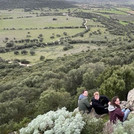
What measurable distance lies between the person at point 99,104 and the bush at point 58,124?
254cm

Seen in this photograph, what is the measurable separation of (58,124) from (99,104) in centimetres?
420

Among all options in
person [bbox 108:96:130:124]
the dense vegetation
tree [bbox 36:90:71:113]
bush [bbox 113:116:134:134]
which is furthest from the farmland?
bush [bbox 113:116:134:134]

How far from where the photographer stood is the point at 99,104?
44.7ft

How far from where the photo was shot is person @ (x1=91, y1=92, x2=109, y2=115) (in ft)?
44.5

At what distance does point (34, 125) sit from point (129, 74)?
53.1 feet

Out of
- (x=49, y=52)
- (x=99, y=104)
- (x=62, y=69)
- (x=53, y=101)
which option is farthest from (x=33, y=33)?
(x=99, y=104)

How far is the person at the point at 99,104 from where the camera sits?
13.6 meters

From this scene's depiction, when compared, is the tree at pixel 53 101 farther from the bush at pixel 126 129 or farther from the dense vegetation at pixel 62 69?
the bush at pixel 126 129

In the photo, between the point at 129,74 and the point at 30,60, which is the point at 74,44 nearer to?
the point at 30,60

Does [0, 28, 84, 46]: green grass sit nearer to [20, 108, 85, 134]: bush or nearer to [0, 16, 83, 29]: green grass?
[0, 16, 83, 29]: green grass

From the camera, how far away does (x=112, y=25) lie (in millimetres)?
127000

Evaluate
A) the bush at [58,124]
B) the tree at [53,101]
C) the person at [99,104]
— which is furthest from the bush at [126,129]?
the tree at [53,101]

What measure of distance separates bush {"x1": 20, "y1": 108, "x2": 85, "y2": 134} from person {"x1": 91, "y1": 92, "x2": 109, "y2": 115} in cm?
254

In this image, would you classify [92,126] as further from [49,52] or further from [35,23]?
[35,23]
